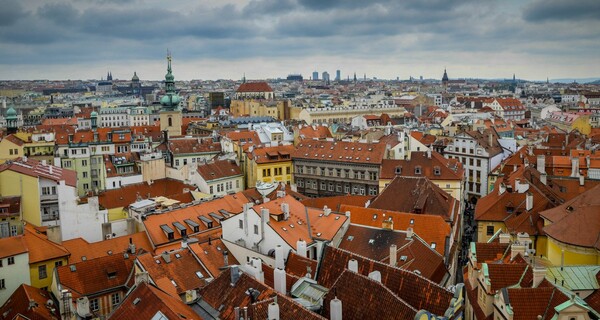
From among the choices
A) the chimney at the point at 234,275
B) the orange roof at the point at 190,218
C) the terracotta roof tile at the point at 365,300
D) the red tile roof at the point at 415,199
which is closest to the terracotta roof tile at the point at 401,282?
the terracotta roof tile at the point at 365,300

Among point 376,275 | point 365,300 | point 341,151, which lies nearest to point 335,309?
point 365,300

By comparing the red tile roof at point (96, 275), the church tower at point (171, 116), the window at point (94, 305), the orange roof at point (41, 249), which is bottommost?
the window at point (94, 305)

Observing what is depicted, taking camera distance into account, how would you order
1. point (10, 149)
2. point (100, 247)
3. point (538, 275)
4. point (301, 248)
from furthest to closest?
point (10, 149) < point (100, 247) < point (301, 248) < point (538, 275)

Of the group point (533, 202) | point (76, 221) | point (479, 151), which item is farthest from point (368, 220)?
point (479, 151)

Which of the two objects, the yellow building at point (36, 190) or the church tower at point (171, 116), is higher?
the church tower at point (171, 116)

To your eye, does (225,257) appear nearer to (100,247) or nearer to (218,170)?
(100,247)

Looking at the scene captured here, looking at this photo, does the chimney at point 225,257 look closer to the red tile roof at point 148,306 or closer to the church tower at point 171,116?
the red tile roof at point 148,306
